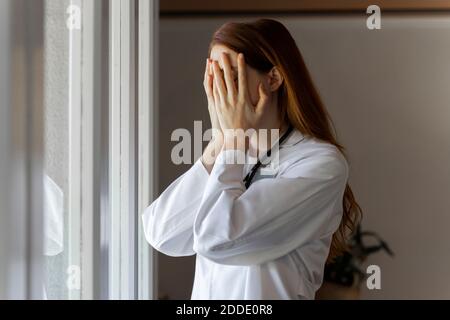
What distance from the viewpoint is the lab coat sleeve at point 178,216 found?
90 centimetres

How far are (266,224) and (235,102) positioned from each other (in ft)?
0.50

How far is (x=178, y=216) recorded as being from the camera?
90cm

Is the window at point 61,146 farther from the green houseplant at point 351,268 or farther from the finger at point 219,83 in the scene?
the green houseplant at point 351,268

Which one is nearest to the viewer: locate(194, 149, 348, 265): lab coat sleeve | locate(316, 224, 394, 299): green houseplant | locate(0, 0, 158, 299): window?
locate(0, 0, 158, 299): window

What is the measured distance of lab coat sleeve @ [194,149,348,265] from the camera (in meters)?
0.76

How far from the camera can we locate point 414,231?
2.63 m

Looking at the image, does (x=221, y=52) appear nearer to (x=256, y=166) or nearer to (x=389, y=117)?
(x=256, y=166)

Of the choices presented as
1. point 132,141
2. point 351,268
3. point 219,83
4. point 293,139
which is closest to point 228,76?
point 219,83

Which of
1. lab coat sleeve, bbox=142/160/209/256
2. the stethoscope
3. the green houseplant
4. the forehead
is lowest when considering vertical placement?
the green houseplant

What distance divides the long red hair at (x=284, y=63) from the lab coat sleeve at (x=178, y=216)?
0.50 ft

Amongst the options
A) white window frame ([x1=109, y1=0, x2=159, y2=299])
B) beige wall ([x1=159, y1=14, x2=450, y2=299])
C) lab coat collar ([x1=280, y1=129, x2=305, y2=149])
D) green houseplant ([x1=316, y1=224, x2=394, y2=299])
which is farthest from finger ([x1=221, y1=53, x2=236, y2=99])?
green houseplant ([x1=316, y1=224, x2=394, y2=299])

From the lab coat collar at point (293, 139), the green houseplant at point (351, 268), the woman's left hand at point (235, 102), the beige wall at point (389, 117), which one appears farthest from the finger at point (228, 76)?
the green houseplant at point (351, 268)

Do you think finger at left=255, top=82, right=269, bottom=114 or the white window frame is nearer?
finger at left=255, top=82, right=269, bottom=114

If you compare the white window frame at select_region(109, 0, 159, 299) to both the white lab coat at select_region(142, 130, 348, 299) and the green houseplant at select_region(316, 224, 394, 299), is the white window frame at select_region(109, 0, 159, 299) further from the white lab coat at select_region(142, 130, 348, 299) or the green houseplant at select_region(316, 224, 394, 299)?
the green houseplant at select_region(316, 224, 394, 299)
